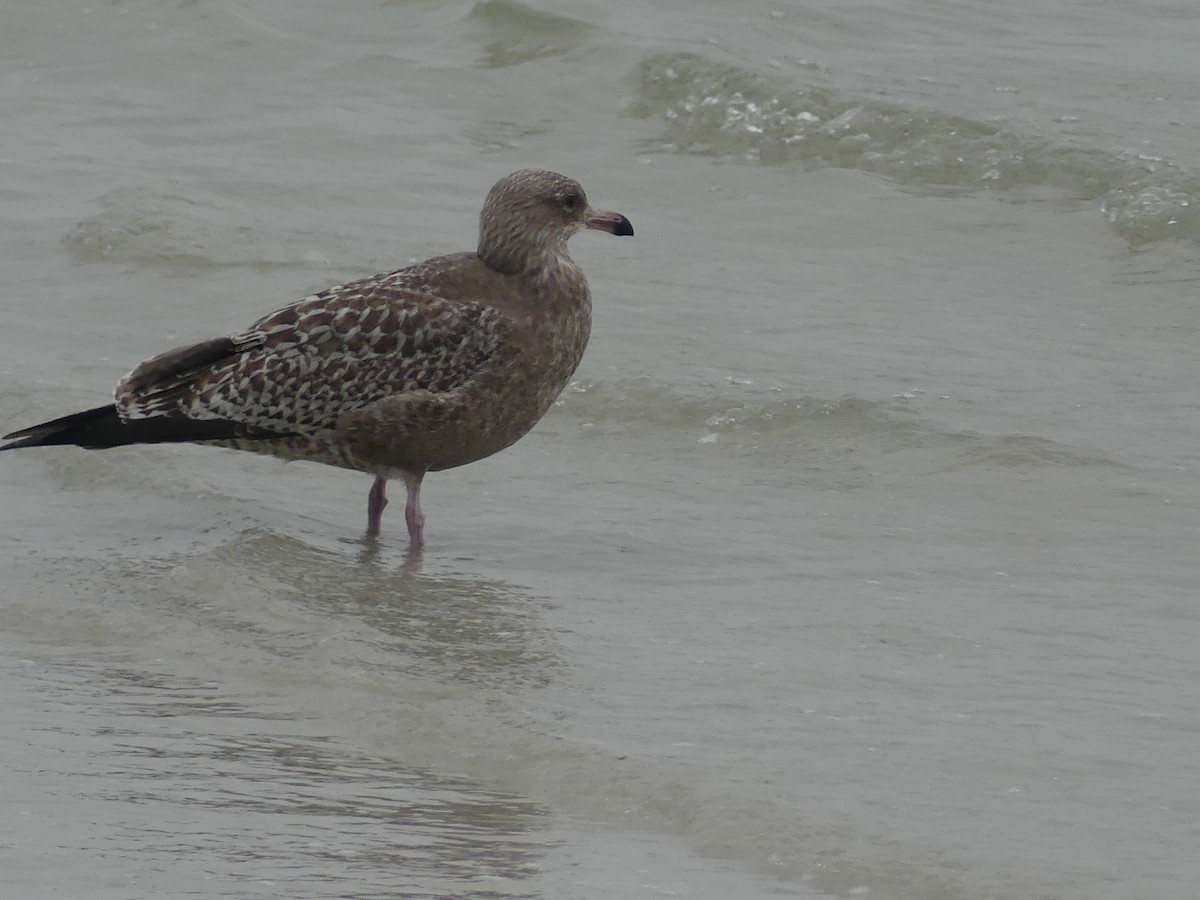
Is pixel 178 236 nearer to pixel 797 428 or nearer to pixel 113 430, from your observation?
pixel 797 428

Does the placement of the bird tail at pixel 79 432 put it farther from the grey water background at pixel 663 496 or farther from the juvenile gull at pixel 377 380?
the grey water background at pixel 663 496

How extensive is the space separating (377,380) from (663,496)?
1.42 m

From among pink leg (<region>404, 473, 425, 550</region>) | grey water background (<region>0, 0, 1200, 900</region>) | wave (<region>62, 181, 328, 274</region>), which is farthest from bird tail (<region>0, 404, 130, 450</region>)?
wave (<region>62, 181, 328, 274</region>)

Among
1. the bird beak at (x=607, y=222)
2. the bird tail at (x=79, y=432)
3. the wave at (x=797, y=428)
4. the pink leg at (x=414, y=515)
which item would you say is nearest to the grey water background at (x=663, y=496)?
the wave at (x=797, y=428)

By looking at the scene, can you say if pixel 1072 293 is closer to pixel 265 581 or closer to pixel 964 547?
pixel 964 547

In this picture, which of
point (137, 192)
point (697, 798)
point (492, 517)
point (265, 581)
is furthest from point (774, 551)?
point (137, 192)

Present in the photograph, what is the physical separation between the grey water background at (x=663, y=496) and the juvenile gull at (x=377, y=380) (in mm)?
404

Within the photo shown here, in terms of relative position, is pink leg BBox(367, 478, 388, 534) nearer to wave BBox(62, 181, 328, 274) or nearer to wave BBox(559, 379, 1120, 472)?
wave BBox(559, 379, 1120, 472)

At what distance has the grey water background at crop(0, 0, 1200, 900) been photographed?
5371mm

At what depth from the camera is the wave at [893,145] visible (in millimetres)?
12992

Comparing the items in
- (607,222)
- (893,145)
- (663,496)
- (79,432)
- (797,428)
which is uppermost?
(607,222)

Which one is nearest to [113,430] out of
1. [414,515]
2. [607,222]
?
[414,515]

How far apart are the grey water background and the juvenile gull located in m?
0.40

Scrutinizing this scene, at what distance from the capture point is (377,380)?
7.95m
